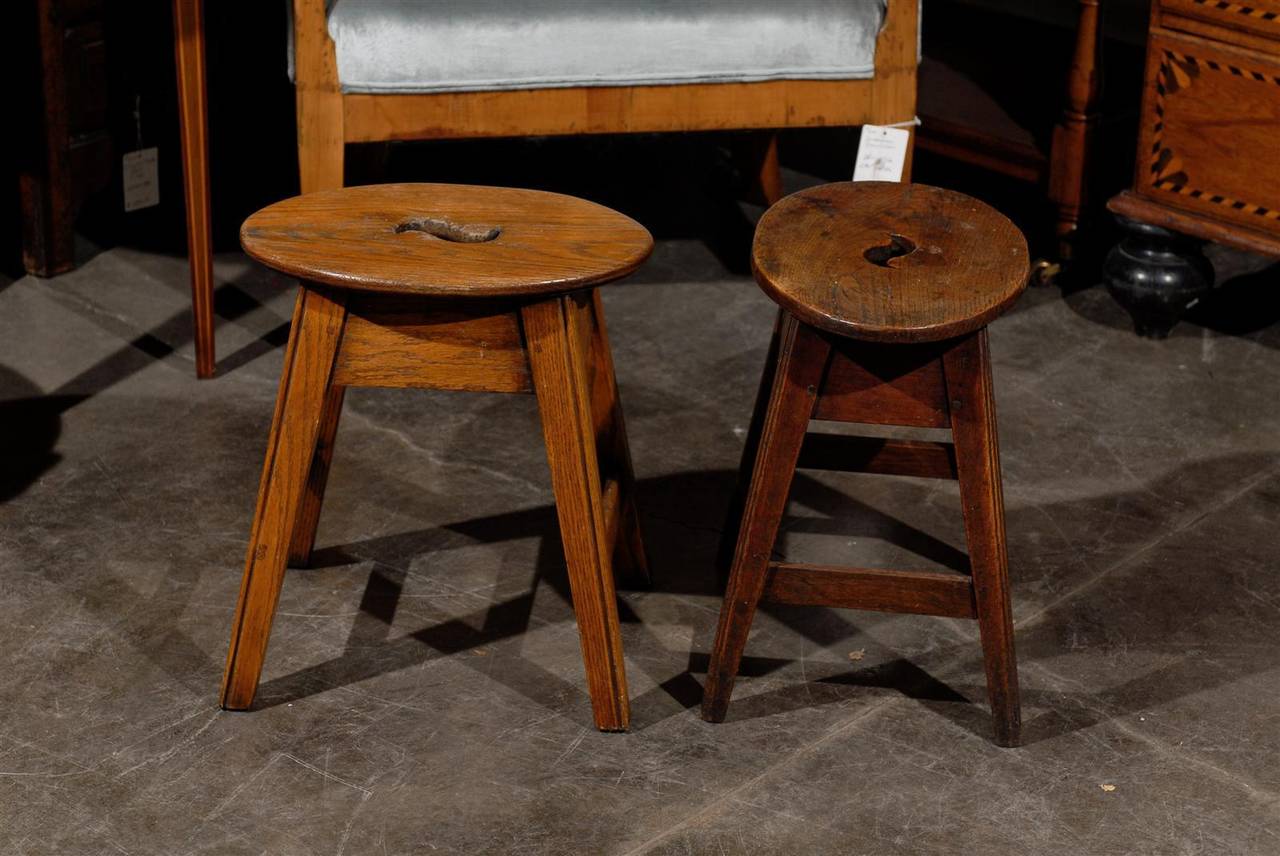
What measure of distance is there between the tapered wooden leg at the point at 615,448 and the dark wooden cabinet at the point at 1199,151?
112cm

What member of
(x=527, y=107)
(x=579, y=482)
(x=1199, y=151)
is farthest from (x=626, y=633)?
(x=1199, y=151)

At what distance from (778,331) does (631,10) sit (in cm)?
66

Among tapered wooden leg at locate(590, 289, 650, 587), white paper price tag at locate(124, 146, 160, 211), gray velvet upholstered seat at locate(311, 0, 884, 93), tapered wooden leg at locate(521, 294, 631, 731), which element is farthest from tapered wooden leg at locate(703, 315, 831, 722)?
white paper price tag at locate(124, 146, 160, 211)

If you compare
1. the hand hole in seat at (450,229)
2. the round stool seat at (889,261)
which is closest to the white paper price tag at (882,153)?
the round stool seat at (889,261)

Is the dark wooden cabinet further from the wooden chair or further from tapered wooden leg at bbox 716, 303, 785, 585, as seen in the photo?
tapered wooden leg at bbox 716, 303, 785, 585

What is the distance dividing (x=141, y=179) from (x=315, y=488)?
1277 millimetres

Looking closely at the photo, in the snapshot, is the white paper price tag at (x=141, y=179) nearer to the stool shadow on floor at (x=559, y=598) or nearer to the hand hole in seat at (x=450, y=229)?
the stool shadow on floor at (x=559, y=598)

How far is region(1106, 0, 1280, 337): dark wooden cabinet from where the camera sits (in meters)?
2.52

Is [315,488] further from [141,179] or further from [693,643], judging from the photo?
[141,179]

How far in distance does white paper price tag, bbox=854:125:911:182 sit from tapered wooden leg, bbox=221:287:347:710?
1.14 metres

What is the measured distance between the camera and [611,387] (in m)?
1.99

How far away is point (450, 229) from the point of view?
1.80m

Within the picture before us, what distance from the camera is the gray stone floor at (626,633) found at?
1.72 m

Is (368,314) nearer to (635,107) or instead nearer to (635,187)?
(635,107)
